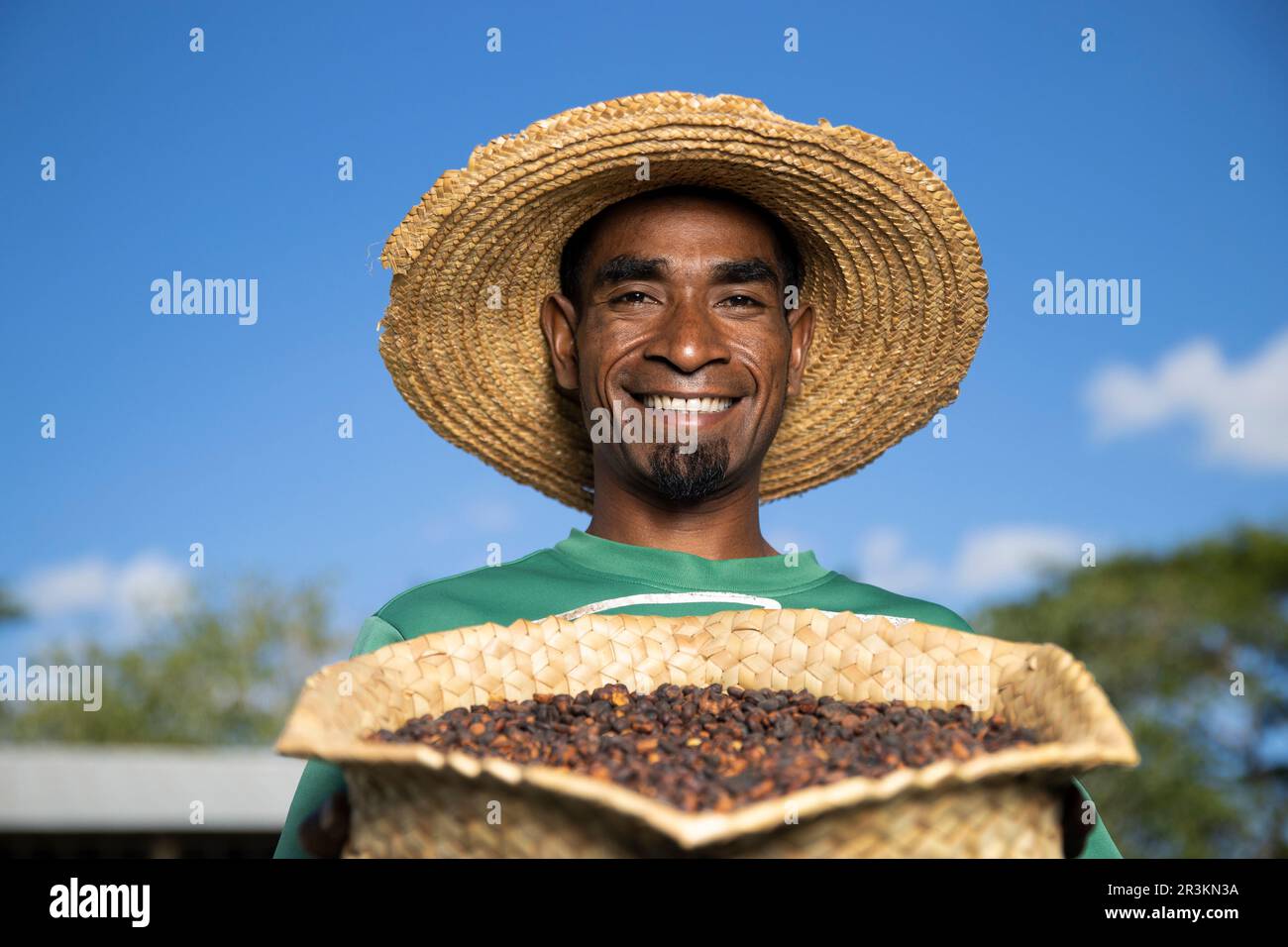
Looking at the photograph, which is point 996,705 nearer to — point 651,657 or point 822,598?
point 651,657

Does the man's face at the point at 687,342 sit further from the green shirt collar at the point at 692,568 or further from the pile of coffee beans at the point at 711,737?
the pile of coffee beans at the point at 711,737

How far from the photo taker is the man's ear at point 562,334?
3.07 metres

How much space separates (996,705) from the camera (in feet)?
6.03

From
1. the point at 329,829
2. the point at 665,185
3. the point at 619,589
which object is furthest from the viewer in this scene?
the point at 665,185

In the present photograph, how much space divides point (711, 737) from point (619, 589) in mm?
1002

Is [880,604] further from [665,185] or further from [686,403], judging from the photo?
[665,185]

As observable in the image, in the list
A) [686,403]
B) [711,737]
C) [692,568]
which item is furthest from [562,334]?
[711,737]

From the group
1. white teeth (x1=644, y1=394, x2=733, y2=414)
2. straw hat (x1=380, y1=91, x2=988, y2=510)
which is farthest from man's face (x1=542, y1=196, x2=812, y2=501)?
straw hat (x1=380, y1=91, x2=988, y2=510)

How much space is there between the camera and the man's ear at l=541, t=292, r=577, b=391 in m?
3.07

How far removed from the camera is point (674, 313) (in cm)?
271

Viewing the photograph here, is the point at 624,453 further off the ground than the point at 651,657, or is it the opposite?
the point at 624,453

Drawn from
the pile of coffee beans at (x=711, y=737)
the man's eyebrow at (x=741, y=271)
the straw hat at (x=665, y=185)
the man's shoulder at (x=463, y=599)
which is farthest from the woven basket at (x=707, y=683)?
the straw hat at (x=665, y=185)

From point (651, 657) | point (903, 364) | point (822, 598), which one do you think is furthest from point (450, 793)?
point (903, 364)

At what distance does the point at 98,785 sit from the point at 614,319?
322 inches
